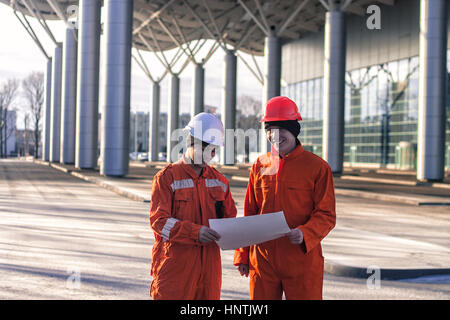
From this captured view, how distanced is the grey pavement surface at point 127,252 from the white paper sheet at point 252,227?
8.44ft

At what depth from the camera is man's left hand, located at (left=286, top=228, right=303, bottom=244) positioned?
3.61 m

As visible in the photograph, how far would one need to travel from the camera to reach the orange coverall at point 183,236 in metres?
3.73

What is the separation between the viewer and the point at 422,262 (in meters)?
7.89

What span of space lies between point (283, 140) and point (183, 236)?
0.94 meters

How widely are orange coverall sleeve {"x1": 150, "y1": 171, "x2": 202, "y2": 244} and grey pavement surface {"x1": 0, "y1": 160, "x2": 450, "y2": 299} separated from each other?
2487 millimetres

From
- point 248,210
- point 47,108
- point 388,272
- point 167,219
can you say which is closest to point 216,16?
point 47,108

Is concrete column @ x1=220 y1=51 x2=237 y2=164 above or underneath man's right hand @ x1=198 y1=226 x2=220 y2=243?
above

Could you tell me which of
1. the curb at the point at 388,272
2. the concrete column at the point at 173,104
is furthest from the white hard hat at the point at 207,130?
the concrete column at the point at 173,104

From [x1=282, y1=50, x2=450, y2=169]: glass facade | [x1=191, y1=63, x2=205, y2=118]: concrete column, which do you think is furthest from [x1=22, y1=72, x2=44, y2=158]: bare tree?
[x1=282, y1=50, x2=450, y2=169]: glass facade

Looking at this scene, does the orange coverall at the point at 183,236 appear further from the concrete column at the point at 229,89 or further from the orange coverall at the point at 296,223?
the concrete column at the point at 229,89

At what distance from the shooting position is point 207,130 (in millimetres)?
3842

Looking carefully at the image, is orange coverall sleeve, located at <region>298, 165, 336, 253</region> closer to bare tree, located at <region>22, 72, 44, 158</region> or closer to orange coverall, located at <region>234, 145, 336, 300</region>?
orange coverall, located at <region>234, 145, 336, 300</region>

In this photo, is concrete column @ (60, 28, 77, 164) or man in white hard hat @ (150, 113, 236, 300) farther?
concrete column @ (60, 28, 77, 164)
